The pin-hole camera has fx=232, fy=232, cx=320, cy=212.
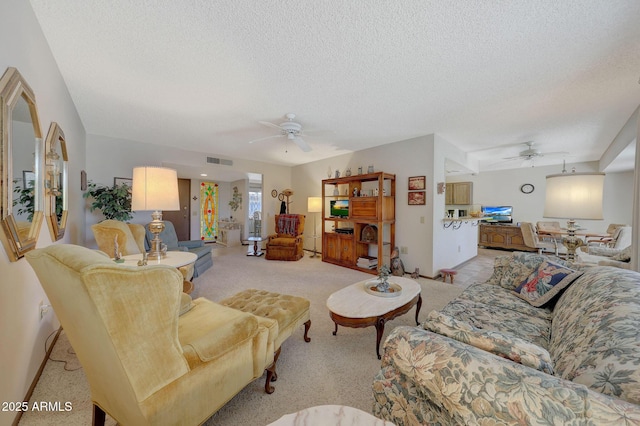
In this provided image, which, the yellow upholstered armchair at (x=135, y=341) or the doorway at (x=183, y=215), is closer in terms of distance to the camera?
the yellow upholstered armchair at (x=135, y=341)

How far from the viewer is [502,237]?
6.55m

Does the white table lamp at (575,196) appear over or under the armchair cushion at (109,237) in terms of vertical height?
over

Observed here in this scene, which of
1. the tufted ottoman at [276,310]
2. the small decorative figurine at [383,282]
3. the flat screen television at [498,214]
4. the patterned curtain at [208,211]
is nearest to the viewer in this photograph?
the tufted ottoman at [276,310]

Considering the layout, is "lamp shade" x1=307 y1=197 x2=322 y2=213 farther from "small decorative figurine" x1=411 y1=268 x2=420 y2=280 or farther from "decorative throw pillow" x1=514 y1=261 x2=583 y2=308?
"decorative throw pillow" x1=514 y1=261 x2=583 y2=308

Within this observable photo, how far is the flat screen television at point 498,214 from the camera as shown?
266 inches

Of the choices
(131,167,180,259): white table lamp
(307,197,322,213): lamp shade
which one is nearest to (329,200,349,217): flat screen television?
(307,197,322,213): lamp shade

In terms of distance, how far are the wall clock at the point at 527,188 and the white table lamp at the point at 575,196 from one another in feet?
18.2

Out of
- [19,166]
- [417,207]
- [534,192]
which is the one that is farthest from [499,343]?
[534,192]

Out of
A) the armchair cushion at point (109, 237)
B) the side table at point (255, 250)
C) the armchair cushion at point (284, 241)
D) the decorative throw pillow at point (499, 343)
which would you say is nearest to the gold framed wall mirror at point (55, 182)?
the armchair cushion at point (109, 237)

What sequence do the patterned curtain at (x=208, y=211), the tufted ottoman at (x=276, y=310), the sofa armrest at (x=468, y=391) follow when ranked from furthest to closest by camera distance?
the patterned curtain at (x=208, y=211) < the tufted ottoman at (x=276, y=310) < the sofa armrest at (x=468, y=391)

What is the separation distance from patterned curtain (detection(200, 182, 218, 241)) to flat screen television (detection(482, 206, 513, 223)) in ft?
28.1

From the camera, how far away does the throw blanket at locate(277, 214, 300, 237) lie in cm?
555

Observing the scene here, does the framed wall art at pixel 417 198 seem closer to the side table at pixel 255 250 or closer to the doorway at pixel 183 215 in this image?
the side table at pixel 255 250

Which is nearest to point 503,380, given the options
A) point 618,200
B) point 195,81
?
point 195,81
